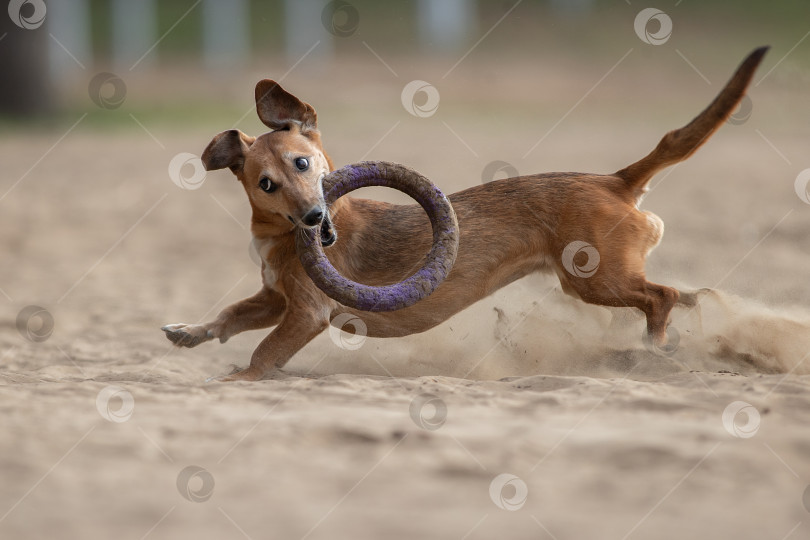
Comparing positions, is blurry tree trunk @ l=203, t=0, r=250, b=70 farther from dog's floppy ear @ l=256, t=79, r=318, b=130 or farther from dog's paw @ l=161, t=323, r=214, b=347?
dog's floppy ear @ l=256, t=79, r=318, b=130

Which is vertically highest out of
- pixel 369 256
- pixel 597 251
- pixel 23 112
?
pixel 597 251

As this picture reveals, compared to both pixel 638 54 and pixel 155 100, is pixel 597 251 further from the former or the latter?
pixel 638 54

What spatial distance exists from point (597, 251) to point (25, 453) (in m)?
3.07

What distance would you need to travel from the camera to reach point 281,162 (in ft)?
17.6

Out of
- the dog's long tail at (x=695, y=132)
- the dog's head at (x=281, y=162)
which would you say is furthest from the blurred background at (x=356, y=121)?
the dog's head at (x=281, y=162)

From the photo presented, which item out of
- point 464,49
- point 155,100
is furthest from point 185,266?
point 464,49

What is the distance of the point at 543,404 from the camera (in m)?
4.47

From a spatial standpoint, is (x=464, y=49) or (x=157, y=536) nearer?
(x=157, y=536)

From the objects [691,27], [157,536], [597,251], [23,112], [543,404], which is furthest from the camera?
[691,27]
